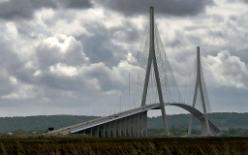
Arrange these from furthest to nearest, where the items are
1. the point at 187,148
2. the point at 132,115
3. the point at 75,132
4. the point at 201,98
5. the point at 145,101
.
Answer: the point at 201,98, the point at 132,115, the point at 145,101, the point at 75,132, the point at 187,148

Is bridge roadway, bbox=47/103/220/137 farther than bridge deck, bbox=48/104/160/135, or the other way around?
bridge roadway, bbox=47/103/220/137

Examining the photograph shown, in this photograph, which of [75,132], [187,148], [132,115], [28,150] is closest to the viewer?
[28,150]

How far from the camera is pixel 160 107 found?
470 feet

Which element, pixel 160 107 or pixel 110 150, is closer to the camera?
pixel 110 150

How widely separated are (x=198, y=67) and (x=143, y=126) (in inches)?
1478

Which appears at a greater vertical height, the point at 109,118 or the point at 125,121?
the point at 109,118

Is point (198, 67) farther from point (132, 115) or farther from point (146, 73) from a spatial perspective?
point (146, 73)

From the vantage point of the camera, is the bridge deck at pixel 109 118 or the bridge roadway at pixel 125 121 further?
the bridge roadway at pixel 125 121

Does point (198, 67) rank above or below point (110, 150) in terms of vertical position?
above

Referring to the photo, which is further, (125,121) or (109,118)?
(125,121)

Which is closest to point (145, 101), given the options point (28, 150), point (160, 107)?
point (160, 107)

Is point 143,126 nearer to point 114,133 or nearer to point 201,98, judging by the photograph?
point 114,133

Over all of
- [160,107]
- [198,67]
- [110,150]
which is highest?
[198,67]

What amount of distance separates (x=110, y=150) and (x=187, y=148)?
8810mm
